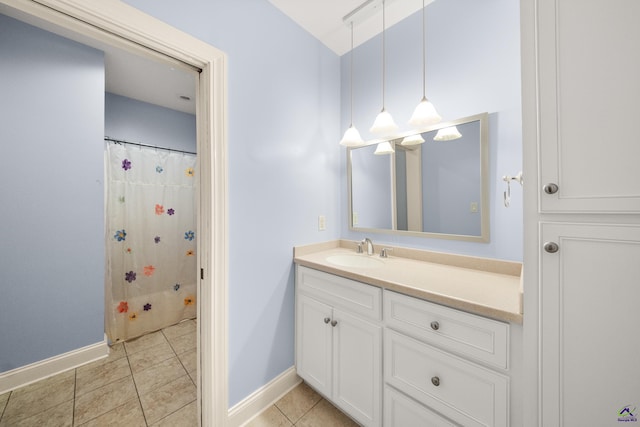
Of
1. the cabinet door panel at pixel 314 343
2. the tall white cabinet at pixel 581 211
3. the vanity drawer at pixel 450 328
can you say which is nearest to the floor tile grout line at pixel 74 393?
the cabinet door panel at pixel 314 343

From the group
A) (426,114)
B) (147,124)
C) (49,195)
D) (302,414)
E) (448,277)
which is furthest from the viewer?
(147,124)

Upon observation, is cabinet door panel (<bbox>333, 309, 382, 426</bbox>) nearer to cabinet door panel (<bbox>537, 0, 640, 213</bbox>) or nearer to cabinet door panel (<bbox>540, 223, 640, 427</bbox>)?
cabinet door panel (<bbox>540, 223, 640, 427</bbox>)

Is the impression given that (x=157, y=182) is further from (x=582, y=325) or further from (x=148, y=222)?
(x=582, y=325)

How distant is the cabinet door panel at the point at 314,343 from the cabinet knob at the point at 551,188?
113 centimetres

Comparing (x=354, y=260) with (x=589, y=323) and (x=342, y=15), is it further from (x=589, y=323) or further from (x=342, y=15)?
(x=342, y=15)

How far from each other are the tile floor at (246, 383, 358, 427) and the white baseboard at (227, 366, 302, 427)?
29 millimetres

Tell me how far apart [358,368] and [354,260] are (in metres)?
0.69

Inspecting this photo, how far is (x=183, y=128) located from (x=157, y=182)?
0.88 meters

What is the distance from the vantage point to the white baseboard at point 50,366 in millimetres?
1578

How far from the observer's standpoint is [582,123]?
675 mm

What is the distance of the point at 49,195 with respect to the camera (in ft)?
5.63

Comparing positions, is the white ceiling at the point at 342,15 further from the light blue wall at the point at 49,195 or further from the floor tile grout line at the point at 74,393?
the floor tile grout line at the point at 74,393

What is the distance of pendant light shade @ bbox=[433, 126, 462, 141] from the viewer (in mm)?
1408

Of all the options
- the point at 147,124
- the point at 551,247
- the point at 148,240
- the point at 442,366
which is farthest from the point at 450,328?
the point at 147,124
